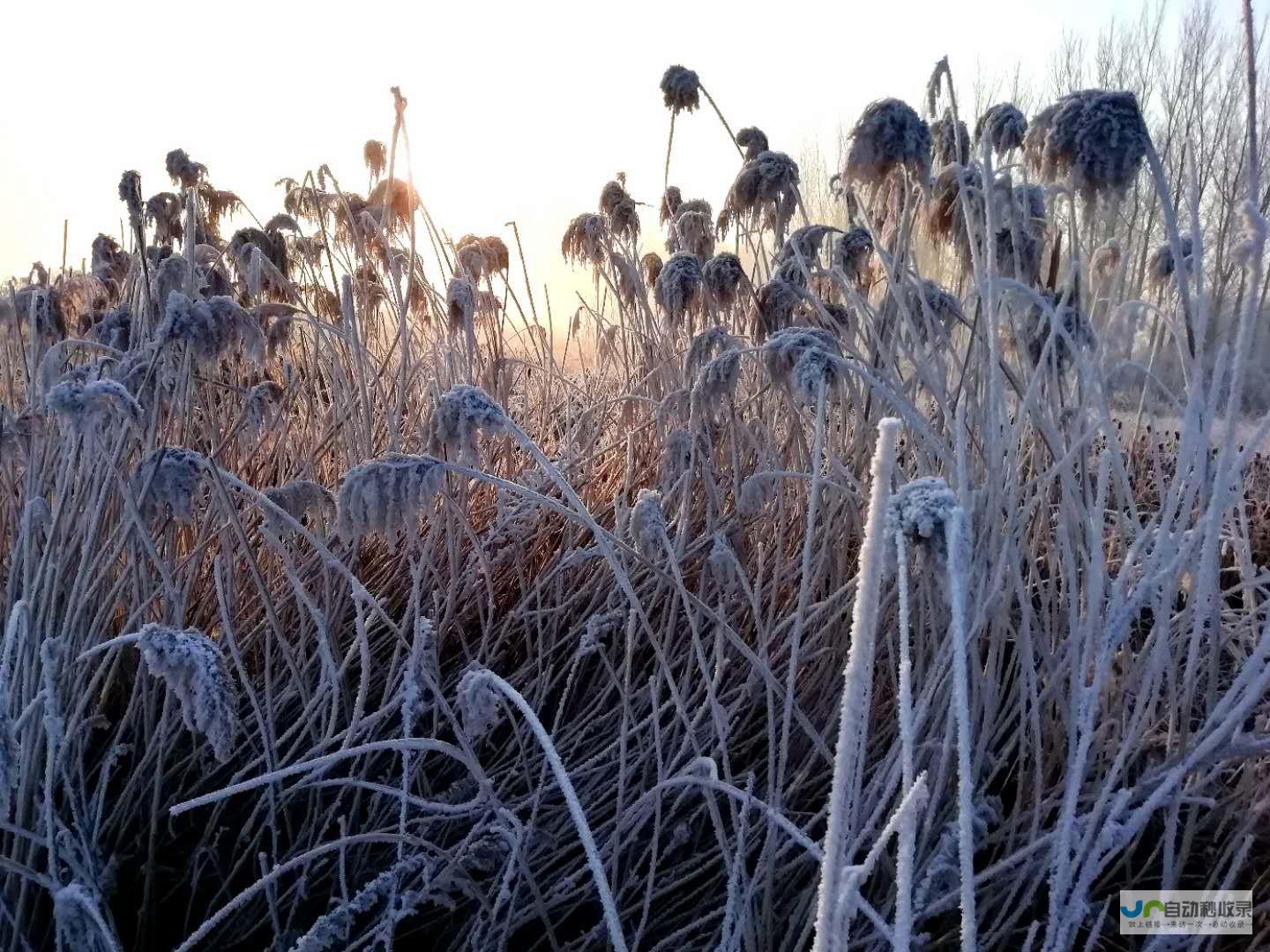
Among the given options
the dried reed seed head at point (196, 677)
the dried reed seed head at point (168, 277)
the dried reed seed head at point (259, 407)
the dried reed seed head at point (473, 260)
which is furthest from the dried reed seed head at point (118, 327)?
the dried reed seed head at point (196, 677)

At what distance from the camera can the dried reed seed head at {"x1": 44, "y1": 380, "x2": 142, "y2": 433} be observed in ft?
3.17

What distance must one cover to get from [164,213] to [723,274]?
1.36 metres

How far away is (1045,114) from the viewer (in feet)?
3.43

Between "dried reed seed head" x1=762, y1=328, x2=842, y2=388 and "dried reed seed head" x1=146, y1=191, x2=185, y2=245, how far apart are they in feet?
5.20

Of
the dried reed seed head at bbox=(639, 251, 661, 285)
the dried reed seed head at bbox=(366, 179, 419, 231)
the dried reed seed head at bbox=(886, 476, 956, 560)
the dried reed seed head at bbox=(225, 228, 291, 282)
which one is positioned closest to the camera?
the dried reed seed head at bbox=(886, 476, 956, 560)

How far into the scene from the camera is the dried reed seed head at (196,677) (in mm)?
742

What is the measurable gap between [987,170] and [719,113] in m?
0.78

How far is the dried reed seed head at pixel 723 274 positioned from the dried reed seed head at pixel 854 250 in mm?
171

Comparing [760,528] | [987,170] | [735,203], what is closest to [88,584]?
[760,528]

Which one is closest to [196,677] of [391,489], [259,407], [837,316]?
[391,489]

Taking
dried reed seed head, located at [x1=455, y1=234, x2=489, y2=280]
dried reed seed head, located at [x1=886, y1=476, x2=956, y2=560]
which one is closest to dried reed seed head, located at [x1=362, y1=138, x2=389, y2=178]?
dried reed seed head, located at [x1=455, y1=234, x2=489, y2=280]

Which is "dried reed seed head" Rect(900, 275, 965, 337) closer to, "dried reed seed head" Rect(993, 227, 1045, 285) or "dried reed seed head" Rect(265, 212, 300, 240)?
"dried reed seed head" Rect(993, 227, 1045, 285)

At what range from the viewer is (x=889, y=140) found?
1180 millimetres

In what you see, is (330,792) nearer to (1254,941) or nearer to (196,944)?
(196,944)
